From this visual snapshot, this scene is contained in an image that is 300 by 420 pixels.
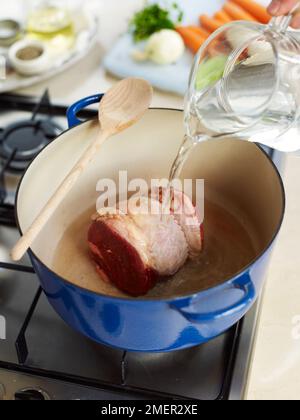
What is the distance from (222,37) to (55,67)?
21.4 inches

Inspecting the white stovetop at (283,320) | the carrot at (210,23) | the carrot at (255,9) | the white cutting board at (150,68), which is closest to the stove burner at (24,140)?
the white stovetop at (283,320)

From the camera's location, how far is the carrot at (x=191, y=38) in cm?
132

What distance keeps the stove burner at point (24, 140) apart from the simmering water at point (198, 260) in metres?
0.18

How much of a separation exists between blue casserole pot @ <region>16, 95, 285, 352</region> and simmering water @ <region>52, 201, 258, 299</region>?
0.02 m

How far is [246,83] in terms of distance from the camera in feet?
2.75

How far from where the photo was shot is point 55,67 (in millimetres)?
1297

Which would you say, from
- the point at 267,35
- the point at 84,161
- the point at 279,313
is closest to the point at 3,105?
the point at 84,161

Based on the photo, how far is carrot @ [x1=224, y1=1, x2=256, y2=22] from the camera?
1.40 metres

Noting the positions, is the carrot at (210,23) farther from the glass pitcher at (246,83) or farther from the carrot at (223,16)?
the glass pitcher at (246,83)

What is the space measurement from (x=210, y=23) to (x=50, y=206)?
830mm

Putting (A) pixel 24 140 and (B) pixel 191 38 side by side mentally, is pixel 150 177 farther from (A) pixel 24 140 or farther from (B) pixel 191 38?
(B) pixel 191 38

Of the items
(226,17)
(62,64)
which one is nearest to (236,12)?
(226,17)

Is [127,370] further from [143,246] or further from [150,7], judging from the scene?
[150,7]

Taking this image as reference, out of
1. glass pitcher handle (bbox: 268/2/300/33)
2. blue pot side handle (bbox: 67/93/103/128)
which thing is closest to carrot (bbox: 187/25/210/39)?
glass pitcher handle (bbox: 268/2/300/33)
